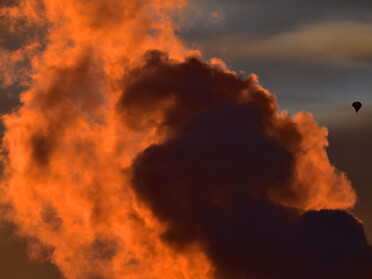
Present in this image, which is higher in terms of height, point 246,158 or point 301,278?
point 246,158

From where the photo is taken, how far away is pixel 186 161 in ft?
525

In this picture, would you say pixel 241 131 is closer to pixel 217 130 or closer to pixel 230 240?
pixel 217 130

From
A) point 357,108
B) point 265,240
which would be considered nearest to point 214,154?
point 265,240

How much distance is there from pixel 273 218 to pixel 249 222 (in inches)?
136

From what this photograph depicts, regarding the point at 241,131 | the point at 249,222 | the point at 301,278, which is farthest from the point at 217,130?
the point at 301,278

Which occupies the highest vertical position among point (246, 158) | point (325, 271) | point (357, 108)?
point (357, 108)

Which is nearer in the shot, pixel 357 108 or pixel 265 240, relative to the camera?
pixel 265 240

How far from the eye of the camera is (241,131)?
529ft

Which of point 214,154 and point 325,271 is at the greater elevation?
point 214,154

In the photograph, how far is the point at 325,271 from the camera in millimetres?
159625

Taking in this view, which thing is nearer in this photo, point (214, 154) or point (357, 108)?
point (214, 154)

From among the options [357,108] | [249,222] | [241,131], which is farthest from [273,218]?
[357,108]

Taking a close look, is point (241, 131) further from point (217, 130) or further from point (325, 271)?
point (325, 271)

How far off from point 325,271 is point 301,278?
3.88 metres
